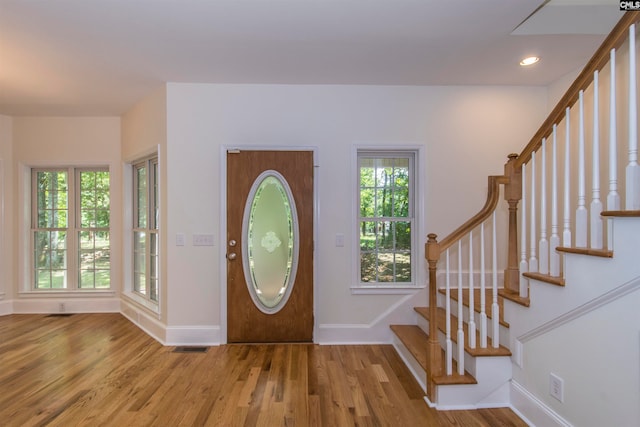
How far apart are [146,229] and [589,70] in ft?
13.7

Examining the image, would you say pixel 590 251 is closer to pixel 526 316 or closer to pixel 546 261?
pixel 546 261

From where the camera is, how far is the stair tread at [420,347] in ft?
7.27

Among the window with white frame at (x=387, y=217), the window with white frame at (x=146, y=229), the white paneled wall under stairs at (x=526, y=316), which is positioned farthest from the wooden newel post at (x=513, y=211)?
the window with white frame at (x=146, y=229)

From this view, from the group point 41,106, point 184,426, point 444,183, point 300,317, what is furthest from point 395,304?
point 41,106

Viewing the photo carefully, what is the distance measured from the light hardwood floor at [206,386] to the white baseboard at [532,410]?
0.07 metres

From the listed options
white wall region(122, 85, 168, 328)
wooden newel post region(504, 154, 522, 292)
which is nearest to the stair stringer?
wooden newel post region(504, 154, 522, 292)

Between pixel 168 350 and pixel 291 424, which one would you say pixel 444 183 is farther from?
pixel 168 350

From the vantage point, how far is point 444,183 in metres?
3.33

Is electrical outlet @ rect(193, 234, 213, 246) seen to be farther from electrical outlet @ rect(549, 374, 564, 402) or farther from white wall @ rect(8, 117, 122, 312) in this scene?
electrical outlet @ rect(549, 374, 564, 402)

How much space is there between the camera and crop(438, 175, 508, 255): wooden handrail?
2.27 metres

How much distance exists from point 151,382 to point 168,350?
0.61m

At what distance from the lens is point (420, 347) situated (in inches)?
107

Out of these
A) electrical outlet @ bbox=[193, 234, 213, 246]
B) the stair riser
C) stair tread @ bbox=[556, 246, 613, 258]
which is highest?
stair tread @ bbox=[556, 246, 613, 258]

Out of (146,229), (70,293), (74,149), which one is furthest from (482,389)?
(74,149)
